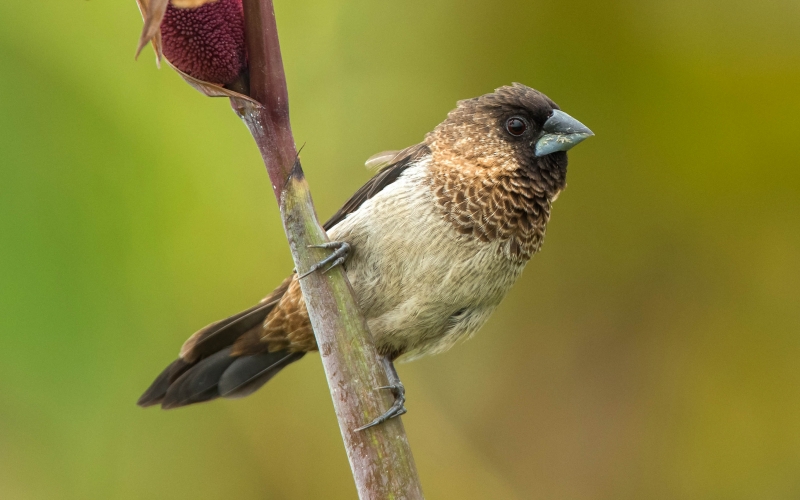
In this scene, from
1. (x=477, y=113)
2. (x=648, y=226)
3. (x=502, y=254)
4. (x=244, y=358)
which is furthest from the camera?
(x=648, y=226)

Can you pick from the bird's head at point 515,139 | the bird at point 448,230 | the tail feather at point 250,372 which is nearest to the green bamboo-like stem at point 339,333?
the bird at point 448,230

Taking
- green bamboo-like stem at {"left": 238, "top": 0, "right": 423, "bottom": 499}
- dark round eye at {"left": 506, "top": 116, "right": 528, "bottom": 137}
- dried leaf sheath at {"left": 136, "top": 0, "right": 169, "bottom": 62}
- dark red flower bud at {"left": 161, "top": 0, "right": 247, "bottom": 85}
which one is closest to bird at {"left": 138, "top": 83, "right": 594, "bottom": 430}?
dark round eye at {"left": 506, "top": 116, "right": 528, "bottom": 137}

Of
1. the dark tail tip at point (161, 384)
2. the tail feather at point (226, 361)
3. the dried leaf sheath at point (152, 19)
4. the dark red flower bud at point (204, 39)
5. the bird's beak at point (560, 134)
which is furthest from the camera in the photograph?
the tail feather at point (226, 361)

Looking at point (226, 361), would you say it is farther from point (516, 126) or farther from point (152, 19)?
point (152, 19)

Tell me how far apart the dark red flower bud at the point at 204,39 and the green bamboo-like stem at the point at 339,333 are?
6 cm

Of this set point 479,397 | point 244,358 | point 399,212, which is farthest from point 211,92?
point 479,397

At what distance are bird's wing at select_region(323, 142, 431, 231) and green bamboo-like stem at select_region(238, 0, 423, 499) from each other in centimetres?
98

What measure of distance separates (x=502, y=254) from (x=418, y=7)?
115cm

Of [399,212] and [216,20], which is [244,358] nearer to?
[399,212]

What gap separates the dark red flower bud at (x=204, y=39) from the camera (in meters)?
0.99

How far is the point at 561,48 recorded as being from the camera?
236cm

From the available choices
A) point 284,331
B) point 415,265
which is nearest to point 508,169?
point 415,265

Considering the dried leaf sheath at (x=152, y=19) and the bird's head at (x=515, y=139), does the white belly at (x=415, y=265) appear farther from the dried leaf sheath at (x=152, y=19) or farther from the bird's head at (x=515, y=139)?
the dried leaf sheath at (x=152, y=19)

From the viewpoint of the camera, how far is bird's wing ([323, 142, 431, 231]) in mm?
2051
